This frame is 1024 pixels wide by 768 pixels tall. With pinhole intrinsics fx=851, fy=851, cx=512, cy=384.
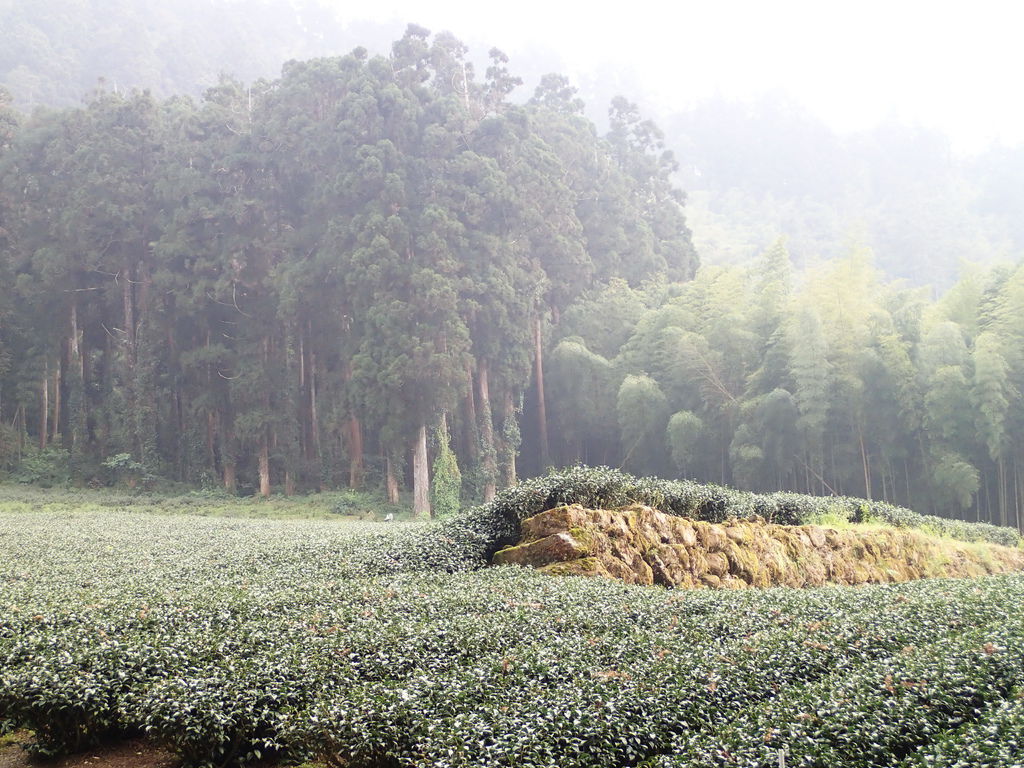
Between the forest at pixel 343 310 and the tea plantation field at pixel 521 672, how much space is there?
16.1 meters

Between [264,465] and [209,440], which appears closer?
[264,465]

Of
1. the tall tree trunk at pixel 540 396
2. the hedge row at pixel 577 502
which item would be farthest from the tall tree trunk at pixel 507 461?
the hedge row at pixel 577 502

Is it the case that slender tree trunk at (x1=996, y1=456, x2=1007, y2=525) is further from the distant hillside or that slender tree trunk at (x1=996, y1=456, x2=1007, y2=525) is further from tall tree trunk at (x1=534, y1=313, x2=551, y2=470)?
the distant hillside

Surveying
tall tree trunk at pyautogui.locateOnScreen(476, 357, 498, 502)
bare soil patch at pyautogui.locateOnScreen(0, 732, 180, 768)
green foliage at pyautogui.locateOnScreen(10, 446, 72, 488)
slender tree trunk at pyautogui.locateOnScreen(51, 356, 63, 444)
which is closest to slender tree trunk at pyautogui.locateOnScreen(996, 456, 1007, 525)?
tall tree trunk at pyautogui.locateOnScreen(476, 357, 498, 502)

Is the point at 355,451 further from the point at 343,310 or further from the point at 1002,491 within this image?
the point at 1002,491

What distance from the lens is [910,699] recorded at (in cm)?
320

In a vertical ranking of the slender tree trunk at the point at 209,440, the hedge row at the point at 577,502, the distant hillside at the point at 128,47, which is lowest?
the hedge row at the point at 577,502

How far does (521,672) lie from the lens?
13.1 feet

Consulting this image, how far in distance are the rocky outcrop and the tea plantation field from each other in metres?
1.22

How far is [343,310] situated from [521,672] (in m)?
22.3

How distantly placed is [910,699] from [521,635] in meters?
2.10

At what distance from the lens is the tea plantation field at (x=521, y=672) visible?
3141 millimetres

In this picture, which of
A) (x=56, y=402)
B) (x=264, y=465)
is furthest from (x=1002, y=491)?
(x=56, y=402)

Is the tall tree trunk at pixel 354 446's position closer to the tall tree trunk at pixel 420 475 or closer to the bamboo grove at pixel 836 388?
the tall tree trunk at pixel 420 475
